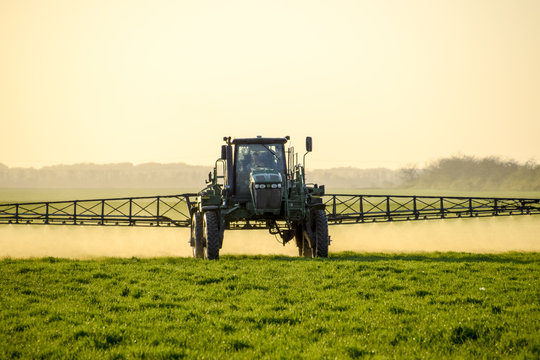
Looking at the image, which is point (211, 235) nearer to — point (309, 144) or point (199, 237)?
point (199, 237)

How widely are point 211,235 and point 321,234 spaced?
3.63 m

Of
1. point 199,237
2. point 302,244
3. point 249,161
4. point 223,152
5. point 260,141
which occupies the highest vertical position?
point 260,141

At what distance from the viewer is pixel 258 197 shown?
16422 millimetres

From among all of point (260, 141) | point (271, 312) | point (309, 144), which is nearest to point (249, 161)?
point (260, 141)

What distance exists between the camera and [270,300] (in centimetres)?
993

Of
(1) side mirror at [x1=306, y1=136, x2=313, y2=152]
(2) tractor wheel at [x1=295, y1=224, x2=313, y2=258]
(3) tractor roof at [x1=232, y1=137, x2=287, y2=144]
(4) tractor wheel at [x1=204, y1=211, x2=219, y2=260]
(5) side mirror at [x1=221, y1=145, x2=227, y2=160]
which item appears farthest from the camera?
(2) tractor wheel at [x1=295, y1=224, x2=313, y2=258]

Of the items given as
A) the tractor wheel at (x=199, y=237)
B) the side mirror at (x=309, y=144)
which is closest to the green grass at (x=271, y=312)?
the side mirror at (x=309, y=144)

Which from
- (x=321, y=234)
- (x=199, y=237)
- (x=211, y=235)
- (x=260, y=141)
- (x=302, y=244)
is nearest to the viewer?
Result: (x=211, y=235)

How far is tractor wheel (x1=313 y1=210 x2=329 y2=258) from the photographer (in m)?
17.1

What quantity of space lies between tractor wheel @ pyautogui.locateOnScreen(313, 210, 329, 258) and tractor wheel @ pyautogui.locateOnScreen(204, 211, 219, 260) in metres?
3.32

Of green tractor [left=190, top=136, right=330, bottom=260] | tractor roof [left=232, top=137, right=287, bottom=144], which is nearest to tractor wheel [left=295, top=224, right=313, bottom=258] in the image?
green tractor [left=190, top=136, right=330, bottom=260]

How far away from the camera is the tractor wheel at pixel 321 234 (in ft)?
56.1

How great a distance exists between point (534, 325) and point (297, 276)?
566cm

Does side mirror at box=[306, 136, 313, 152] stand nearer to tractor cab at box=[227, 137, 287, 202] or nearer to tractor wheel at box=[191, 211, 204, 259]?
tractor cab at box=[227, 137, 287, 202]
